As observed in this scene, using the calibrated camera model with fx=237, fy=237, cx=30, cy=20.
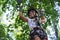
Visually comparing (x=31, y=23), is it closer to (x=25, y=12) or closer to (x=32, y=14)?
(x=32, y=14)

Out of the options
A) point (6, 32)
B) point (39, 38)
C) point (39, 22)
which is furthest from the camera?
point (6, 32)

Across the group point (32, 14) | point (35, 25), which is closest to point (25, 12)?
point (32, 14)

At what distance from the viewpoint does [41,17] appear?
11.1 feet

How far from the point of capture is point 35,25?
3244 millimetres

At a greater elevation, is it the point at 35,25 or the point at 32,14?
the point at 32,14

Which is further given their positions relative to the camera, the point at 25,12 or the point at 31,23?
the point at 25,12

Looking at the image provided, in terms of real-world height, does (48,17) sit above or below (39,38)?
above

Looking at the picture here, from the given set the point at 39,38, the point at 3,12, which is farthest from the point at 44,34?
the point at 3,12

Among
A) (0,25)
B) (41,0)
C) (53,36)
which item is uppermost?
(41,0)

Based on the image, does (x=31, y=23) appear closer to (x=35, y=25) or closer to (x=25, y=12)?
(x=35, y=25)

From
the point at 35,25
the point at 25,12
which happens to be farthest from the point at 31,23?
the point at 25,12

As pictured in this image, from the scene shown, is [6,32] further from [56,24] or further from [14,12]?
[56,24]

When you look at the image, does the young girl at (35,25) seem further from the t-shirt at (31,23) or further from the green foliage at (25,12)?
the green foliage at (25,12)

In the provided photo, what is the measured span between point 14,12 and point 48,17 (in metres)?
0.57
